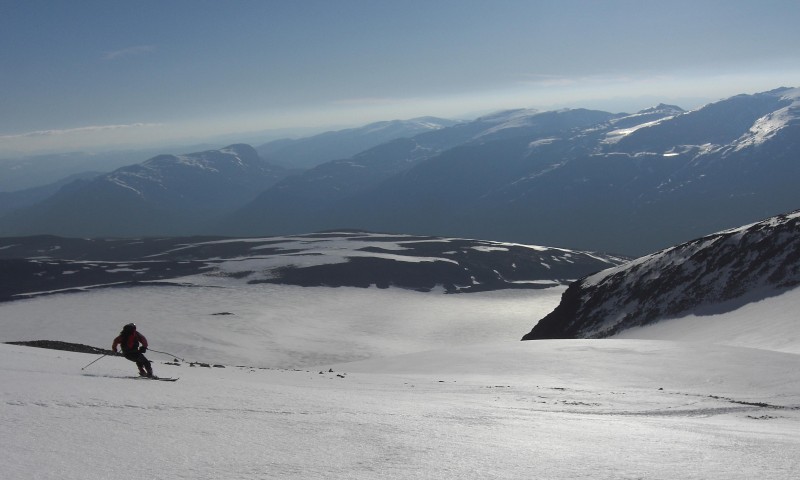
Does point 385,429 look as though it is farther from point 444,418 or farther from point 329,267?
point 329,267

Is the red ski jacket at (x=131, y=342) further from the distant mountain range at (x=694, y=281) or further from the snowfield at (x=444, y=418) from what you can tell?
the distant mountain range at (x=694, y=281)

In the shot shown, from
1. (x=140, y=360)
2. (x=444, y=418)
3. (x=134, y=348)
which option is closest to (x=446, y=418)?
(x=444, y=418)

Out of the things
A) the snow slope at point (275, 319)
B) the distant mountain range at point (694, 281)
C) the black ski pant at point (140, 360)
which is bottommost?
the snow slope at point (275, 319)

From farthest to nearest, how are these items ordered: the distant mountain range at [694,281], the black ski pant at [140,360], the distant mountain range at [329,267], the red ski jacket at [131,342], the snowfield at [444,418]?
1. the distant mountain range at [329,267]
2. the distant mountain range at [694,281]
3. the red ski jacket at [131,342]
4. the black ski pant at [140,360]
5. the snowfield at [444,418]

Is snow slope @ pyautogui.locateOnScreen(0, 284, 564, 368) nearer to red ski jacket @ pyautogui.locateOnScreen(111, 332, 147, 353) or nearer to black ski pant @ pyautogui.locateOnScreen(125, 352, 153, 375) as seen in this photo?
red ski jacket @ pyautogui.locateOnScreen(111, 332, 147, 353)

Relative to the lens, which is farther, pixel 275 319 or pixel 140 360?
pixel 275 319

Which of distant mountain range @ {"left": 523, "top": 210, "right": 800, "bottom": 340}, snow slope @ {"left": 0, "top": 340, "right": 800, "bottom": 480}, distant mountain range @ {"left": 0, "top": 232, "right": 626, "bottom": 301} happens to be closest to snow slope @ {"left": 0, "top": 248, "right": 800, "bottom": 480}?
snow slope @ {"left": 0, "top": 340, "right": 800, "bottom": 480}

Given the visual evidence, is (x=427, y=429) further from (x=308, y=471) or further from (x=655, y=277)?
(x=655, y=277)

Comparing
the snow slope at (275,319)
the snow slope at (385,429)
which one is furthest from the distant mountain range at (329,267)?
the snow slope at (385,429)
